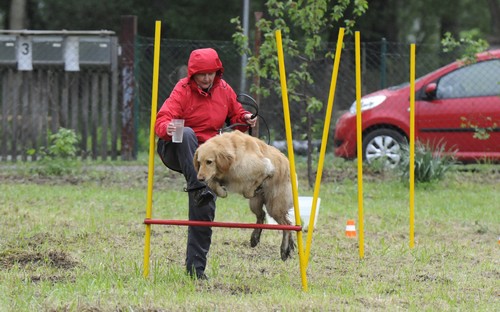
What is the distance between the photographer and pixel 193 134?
6977mm

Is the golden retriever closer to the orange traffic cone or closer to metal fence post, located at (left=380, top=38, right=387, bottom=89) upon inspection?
the orange traffic cone

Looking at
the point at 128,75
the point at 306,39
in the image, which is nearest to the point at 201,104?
the point at 306,39

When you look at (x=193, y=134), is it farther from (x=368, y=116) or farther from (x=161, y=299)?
(x=368, y=116)

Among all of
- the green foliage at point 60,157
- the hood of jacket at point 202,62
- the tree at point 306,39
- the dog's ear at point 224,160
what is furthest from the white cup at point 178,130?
the green foliage at point 60,157

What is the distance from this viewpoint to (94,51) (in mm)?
15742

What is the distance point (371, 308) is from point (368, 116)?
8.55 metres

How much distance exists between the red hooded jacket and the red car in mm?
7302

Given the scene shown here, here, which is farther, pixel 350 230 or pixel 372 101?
pixel 372 101

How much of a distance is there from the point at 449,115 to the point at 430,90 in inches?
17.7

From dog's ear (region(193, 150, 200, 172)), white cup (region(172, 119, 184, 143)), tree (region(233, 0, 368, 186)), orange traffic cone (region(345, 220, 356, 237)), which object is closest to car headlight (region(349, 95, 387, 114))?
tree (region(233, 0, 368, 186))

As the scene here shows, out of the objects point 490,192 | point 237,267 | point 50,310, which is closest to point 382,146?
point 490,192

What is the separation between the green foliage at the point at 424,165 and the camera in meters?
13.3

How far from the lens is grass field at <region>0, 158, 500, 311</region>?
630cm

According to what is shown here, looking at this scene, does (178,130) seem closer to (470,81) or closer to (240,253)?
(240,253)
